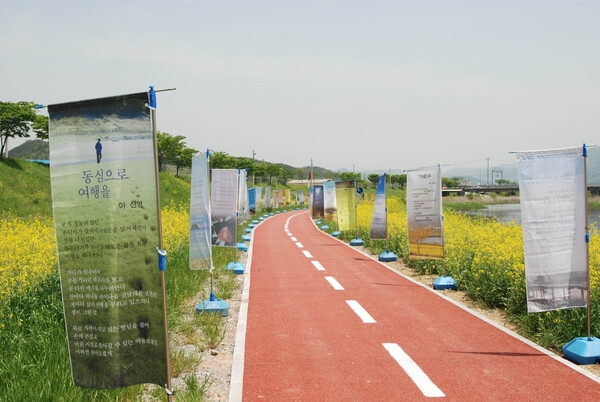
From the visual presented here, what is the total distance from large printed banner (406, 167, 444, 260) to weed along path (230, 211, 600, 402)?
1263 mm

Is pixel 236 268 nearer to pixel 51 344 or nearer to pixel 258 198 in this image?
pixel 51 344

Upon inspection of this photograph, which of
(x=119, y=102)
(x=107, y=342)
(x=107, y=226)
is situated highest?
(x=119, y=102)

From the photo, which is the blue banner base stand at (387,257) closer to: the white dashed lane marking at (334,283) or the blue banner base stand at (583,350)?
the white dashed lane marking at (334,283)

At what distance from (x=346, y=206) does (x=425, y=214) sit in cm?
934

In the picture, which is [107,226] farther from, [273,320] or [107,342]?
[273,320]

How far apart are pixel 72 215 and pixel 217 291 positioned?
20.8ft

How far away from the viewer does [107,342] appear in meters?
3.98

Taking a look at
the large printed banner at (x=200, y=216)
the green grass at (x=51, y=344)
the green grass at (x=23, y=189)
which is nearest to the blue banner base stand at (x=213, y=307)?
the green grass at (x=51, y=344)

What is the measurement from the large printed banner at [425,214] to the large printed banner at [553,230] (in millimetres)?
4751

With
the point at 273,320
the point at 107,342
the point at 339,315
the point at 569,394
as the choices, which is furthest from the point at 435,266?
the point at 107,342

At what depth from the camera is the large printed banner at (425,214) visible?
11.6 m

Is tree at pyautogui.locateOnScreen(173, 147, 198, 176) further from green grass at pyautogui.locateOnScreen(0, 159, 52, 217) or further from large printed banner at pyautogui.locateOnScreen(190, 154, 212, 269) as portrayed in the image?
large printed banner at pyautogui.locateOnScreen(190, 154, 212, 269)

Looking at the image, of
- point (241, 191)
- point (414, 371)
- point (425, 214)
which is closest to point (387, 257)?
point (425, 214)

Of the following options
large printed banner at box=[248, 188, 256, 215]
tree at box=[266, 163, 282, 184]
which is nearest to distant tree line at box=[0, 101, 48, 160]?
large printed banner at box=[248, 188, 256, 215]
